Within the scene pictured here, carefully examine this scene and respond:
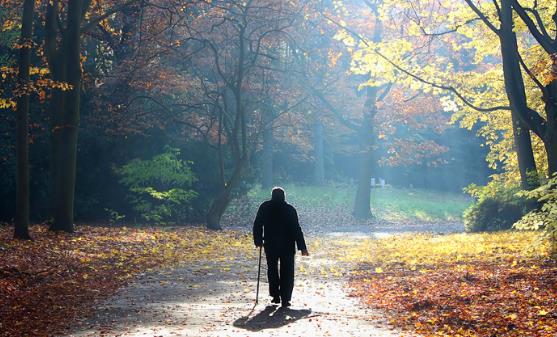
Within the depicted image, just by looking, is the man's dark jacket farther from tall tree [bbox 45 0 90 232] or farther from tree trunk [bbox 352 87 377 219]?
tree trunk [bbox 352 87 377 219]

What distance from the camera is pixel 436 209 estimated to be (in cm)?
5231

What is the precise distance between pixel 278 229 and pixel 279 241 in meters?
0.21

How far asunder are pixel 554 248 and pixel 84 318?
8725mm

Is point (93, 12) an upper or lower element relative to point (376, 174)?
upper

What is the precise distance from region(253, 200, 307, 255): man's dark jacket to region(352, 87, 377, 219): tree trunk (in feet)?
105

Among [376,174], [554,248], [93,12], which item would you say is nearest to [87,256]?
[554,248]

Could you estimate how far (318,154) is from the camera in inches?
2312

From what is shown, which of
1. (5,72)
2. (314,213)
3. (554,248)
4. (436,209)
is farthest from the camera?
(436,209)

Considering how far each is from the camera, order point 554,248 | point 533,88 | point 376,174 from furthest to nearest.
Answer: point 376,174
point 533,88
point 554,248

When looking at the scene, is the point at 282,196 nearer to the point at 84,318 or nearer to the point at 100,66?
the point at 84,318

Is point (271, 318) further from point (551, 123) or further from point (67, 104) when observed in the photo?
point (67, 104)

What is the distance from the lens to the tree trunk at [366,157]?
4431cm

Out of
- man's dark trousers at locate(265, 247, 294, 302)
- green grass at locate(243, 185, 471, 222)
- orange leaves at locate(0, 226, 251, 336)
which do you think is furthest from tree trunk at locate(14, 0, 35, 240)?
green grass at locate(243, 185, 471, 222)

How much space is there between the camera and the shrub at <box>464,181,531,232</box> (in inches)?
1074
